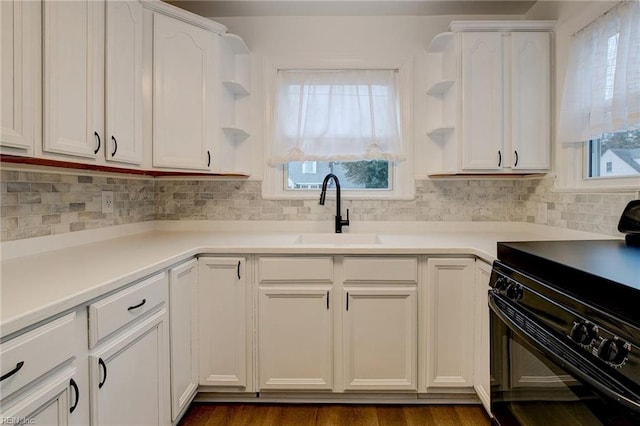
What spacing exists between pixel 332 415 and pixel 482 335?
0.87m

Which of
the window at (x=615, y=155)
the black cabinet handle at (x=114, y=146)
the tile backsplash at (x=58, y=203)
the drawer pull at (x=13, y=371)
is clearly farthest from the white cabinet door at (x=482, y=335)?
the tile backsplash at (x=58, y=203)

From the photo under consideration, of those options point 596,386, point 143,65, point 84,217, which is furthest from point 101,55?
point 596,386

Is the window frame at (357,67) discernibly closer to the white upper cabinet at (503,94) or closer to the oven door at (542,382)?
the white upper cabinet at (503,94)

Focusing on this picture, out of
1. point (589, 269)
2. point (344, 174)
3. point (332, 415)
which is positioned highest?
point (344, 174)

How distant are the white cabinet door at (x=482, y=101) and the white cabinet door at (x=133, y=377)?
190cm

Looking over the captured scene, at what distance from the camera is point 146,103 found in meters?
1.86

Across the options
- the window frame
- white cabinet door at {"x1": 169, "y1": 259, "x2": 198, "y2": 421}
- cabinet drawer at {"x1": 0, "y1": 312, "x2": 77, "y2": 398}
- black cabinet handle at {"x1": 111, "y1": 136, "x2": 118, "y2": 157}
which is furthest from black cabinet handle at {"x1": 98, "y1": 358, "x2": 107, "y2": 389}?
the window frame

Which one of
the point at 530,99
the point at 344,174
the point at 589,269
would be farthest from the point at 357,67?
the point at 589,269

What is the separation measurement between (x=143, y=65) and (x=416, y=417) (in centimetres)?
236

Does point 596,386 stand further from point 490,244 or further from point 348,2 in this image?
point 348,2

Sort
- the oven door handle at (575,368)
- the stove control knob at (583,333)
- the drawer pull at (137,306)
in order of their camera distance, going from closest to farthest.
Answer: the oven door handle at (575,368)
the stove control knob at (583,333)
the drawer pull at (137,306)

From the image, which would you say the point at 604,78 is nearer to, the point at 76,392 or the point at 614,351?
the point at 614,351

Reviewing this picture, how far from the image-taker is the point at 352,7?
229 cm

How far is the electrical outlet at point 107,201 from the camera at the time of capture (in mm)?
1955
